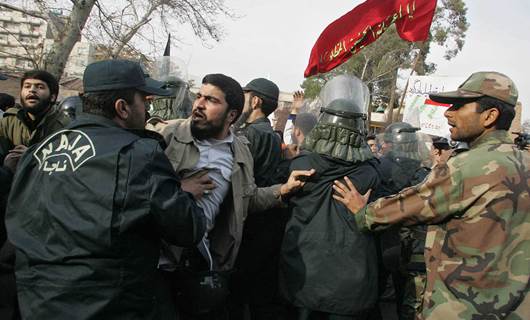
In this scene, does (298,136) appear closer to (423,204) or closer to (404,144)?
(404,144)

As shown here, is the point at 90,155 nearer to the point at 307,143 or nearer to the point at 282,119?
the point at 307,143

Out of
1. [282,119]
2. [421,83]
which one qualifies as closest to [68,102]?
[282,119]

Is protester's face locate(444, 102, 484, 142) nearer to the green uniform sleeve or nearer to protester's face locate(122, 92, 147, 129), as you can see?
the green uniform sleeve

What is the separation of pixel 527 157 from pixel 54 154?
2.24 m

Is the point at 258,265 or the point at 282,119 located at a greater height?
the point at 282,119

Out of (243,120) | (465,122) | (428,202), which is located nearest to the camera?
(428,202)

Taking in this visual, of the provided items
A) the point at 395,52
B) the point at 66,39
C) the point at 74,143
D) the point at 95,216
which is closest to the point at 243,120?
the point at 74,143

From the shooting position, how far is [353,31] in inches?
200

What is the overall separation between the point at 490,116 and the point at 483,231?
2.01 feet

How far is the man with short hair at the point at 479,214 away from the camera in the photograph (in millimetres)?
2131

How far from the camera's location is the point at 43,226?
1796mm

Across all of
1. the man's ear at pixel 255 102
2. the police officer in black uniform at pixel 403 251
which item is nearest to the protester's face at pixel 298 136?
the man's ear at pixel 255 102

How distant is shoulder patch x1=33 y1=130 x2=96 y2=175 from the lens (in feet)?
5.86

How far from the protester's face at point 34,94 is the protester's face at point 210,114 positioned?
5.35 ft
